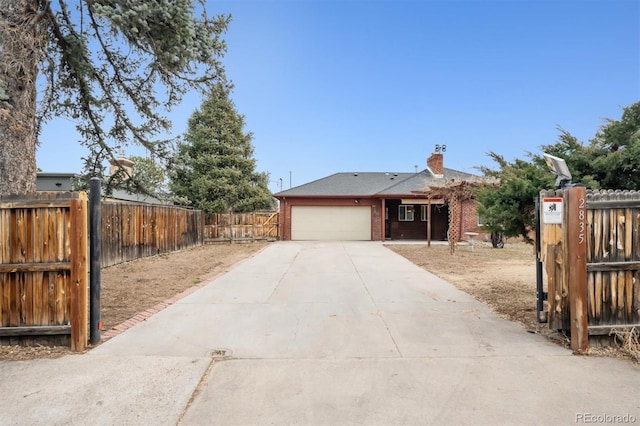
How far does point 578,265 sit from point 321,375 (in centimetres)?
298

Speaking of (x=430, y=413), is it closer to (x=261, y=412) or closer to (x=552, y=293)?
(x=261, y=412)

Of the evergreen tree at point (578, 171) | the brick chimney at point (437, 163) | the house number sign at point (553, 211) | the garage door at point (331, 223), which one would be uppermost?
the brick chimney at point (437, 163)

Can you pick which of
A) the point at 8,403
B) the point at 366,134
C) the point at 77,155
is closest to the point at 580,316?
the point at 8,403

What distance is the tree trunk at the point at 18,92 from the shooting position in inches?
200

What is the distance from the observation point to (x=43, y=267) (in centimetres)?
380

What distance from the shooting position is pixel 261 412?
103 inches

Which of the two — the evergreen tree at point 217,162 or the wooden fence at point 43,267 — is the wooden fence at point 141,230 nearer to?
the evergreen tree at point 217,162

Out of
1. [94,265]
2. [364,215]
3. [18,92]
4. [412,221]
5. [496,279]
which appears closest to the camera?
[94,265]

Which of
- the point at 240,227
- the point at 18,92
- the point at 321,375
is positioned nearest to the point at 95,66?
the point at 18,92

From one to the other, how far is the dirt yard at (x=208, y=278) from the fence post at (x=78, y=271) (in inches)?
8.0

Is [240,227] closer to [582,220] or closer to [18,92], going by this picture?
[18,92]

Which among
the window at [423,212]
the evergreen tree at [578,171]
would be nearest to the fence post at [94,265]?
the evergreen tree at [578,171]

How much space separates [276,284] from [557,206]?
5603 mm

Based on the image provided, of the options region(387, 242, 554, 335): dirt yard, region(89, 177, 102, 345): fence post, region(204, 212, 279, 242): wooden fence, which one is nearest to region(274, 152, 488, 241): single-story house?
region(204, 212, 279, 242): wooden fence
